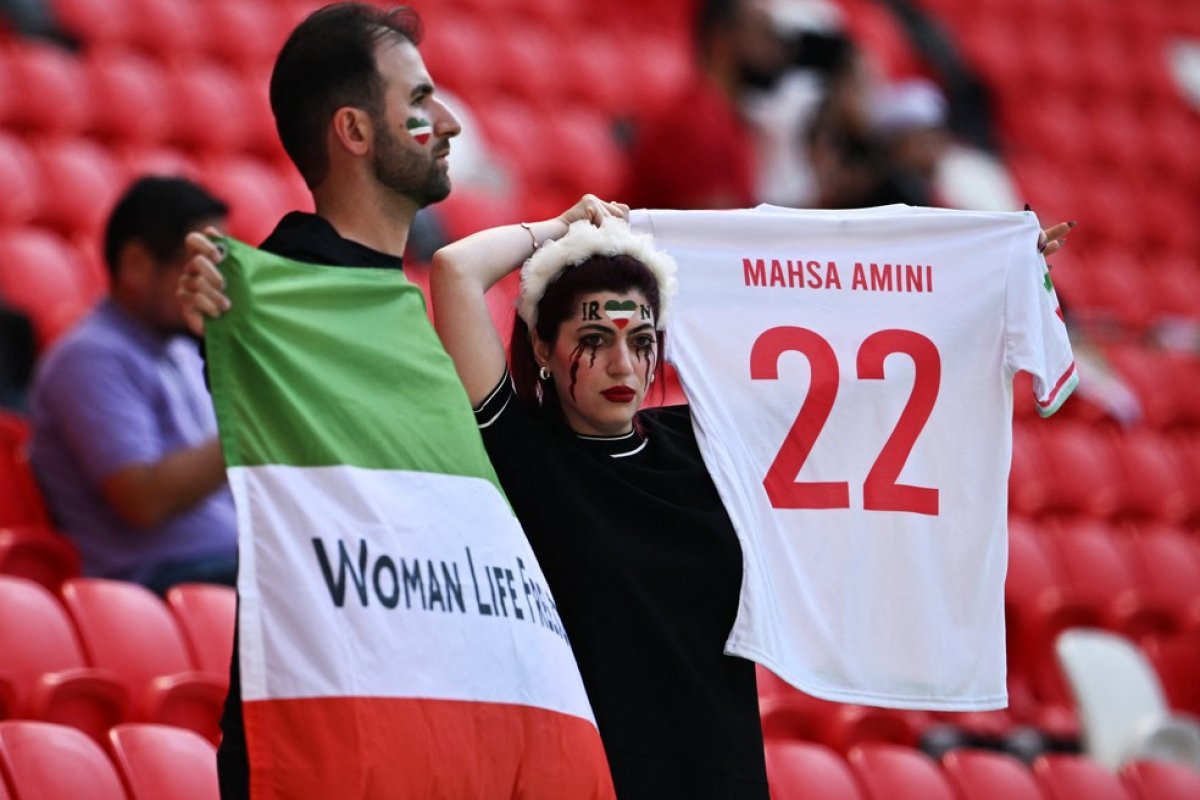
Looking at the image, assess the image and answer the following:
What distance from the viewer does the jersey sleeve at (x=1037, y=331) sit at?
9.30 ft

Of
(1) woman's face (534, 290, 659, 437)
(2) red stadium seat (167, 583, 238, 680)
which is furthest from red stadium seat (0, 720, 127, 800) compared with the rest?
(1) woman's face (534, 290, 659, 437)

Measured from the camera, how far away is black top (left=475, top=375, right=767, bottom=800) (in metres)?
2.45

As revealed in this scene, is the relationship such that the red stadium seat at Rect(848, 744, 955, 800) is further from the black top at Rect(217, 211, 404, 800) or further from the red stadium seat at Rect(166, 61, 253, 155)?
the red stadium seat at Rect(166, 61, 253, 155)

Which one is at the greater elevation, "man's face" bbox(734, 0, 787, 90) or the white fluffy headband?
"man's face" bbox(734, 0, 787, 90)

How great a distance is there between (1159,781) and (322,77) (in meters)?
2.48

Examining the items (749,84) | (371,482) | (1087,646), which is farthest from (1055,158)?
(371,482)

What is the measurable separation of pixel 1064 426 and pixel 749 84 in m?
1.57

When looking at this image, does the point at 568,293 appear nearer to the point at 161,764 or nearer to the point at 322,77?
the point at 322,77

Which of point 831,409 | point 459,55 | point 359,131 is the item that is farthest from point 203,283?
point 459,55

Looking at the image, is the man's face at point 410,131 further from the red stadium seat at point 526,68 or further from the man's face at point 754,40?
the red stadium seat at point 526,68

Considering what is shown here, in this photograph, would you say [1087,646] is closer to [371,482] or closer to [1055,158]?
[371,482]

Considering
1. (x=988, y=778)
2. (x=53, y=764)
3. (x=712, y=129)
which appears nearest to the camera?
(x=53, y=764)

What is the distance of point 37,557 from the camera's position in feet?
11.9

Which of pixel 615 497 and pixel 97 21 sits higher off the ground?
pixel 97 21
